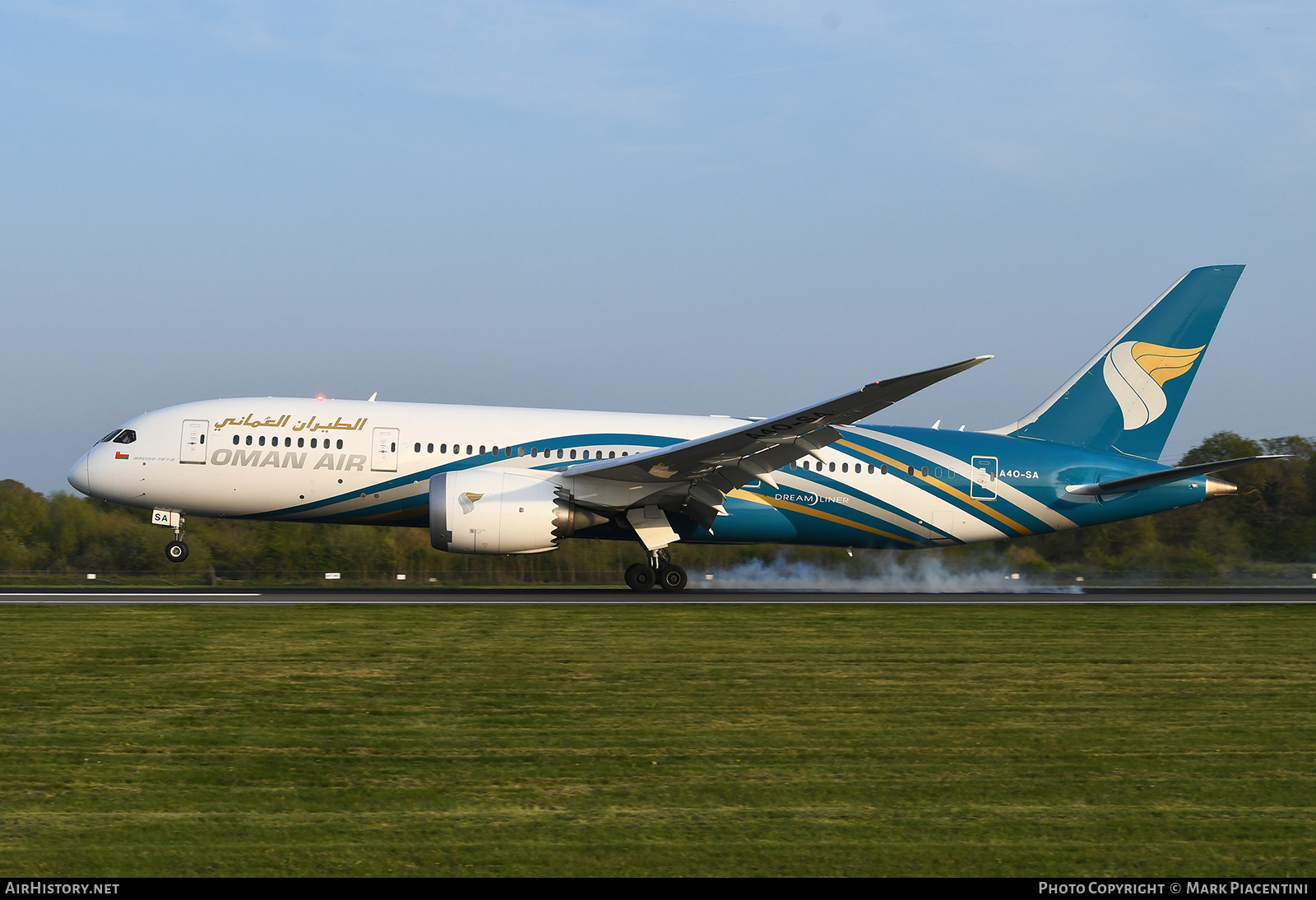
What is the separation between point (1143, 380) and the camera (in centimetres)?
2366

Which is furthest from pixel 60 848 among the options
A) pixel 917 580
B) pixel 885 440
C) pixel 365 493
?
pixel 917 580

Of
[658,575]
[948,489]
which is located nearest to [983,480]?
[948,489]

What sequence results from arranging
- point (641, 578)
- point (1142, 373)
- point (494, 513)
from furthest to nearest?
1. point (1142, 373)
2. point (641, 578)
3. point (494, 513)

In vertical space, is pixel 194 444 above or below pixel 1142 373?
below

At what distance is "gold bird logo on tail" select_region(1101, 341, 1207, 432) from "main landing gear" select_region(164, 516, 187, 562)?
62.7ft

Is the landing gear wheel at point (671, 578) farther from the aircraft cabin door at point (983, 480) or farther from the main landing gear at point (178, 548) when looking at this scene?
the main landing gear at point (178, 548)

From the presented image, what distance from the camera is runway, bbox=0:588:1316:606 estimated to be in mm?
18250

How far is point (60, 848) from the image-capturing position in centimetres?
555

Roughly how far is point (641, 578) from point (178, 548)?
8.96 m

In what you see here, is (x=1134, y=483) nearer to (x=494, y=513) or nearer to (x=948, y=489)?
(x=948, y=489)

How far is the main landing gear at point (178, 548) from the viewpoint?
2148 cm

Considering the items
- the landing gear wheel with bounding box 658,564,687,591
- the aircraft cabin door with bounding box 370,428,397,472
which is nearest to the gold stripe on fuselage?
the landing gear wheel with bounding box 658,564,687,591

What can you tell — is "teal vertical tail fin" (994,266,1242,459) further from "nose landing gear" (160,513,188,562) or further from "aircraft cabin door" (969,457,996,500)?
"nose landing gear" (160,513,188,562)
